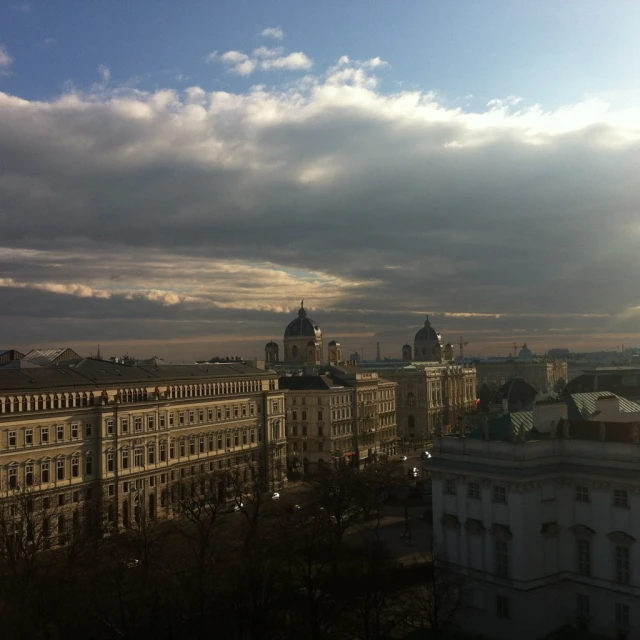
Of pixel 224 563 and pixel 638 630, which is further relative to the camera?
pixel 224 563

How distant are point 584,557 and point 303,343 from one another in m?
128

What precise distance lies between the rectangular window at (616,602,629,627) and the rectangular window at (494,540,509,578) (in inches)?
270

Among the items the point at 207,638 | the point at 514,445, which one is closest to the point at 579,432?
the point at 514,445

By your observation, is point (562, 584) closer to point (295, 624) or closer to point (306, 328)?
point (295, 624)

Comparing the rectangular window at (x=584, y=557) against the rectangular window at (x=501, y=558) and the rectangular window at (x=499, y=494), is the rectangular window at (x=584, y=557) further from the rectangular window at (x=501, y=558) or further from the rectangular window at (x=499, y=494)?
the rectangular window at (x=499, y=494)

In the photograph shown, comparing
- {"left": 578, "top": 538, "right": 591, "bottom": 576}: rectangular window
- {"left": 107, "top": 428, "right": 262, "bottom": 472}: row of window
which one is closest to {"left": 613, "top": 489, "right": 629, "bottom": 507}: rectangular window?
{"left": 578, "top": 538, "right": 591, "bottom": 576}: rectangular window

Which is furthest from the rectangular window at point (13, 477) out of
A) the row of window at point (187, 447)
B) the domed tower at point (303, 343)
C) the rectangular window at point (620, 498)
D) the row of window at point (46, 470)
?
the domed tower at point (303, 343)

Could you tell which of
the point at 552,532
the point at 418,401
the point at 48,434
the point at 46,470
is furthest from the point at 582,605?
the point at 418,401

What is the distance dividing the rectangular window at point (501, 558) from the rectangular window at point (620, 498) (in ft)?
24.3

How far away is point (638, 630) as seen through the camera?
45156mm

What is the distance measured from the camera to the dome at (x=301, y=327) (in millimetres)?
175250

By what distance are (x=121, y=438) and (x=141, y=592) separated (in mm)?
38383

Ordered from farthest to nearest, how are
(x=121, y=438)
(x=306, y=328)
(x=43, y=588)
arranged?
(x=306, y=328)
(x=121, y=438)
(x=43, y=588)

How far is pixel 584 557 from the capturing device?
48688 millimetres
